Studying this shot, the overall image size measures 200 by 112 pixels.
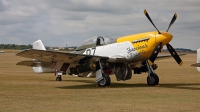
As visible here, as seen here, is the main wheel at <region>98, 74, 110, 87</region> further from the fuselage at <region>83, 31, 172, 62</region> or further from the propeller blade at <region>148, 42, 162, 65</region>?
the propeller blade at <region>148, 42, 162, 65</region>

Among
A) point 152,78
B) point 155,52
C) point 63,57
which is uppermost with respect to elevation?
point 155,52

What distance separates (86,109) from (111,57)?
5.88 metres

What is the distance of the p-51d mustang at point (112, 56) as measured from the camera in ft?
42.0

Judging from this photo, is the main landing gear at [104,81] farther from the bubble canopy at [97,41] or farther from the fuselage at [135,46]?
the bubble canopy at [97,41]

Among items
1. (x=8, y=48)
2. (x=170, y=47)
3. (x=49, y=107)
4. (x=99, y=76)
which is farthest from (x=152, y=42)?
(x=8, y=48)

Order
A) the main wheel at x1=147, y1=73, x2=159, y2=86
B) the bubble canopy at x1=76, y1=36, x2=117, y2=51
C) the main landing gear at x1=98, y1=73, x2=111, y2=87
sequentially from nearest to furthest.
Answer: the main landing gear at x1=98, y1=73, x2=111, y2=87, the main wheel at x1=147, y1=73, x2=159, y2=86, the bubble canopy at x1=76, y1=36, x2=117, y2=51

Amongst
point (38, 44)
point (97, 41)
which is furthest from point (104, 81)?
point (38, 44)

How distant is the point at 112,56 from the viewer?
1368cm

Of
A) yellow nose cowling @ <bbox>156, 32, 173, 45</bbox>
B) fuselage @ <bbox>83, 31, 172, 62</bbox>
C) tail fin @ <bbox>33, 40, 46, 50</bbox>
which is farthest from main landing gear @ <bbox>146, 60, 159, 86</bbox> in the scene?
tail fin @ <bbox>33, 40, 46, 50</bbox>

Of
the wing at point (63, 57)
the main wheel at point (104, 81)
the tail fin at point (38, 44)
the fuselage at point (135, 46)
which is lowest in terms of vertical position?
the main wheel at point (104, 81)

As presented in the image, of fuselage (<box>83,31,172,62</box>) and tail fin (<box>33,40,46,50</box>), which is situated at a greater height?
tail fin (<box>33,40,46,50</box>)

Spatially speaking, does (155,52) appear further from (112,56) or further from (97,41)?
(97,41)

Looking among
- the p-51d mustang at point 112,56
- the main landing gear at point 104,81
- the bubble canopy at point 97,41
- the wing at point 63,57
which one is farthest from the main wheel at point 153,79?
the bubble canopy at point 97,41

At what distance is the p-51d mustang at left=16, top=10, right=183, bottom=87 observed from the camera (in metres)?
12.8
